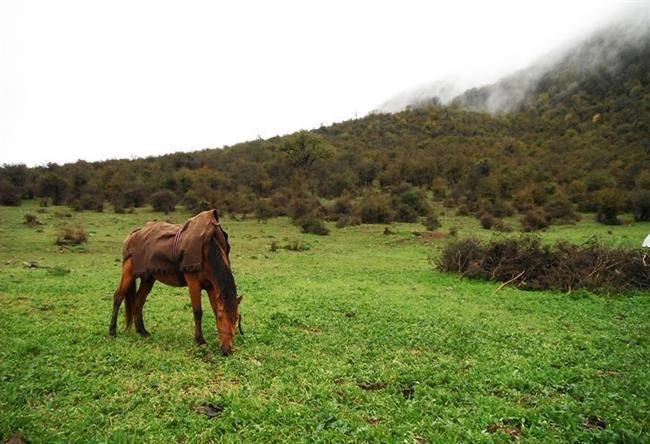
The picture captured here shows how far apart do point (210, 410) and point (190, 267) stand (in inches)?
124

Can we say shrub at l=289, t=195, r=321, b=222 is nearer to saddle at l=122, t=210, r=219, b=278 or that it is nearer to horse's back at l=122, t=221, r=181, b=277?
horse's back at l=122, t=221, r=181, b=277

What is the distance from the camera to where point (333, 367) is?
8367 mm

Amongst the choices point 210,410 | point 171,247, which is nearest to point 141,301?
point 171,247

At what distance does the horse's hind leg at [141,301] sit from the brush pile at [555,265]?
14.0 m

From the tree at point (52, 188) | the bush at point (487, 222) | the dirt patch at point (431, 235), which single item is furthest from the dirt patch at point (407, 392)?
the tree at point (52, 188)

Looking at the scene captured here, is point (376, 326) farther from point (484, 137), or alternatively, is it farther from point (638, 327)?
point (484, 137)

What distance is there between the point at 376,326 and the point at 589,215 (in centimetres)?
3988

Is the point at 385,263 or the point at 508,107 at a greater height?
the point at 508,107

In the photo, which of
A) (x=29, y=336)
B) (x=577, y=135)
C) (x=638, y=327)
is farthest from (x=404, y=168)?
(x=29, y=336)

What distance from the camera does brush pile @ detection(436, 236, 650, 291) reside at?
646 inches

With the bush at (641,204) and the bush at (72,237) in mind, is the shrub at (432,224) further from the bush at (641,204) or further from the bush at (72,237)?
the bush at (72,237)

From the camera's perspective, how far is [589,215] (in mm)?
42062

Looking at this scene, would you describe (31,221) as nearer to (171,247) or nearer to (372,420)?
(171,247)

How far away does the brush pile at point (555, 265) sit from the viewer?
16.4 metres
